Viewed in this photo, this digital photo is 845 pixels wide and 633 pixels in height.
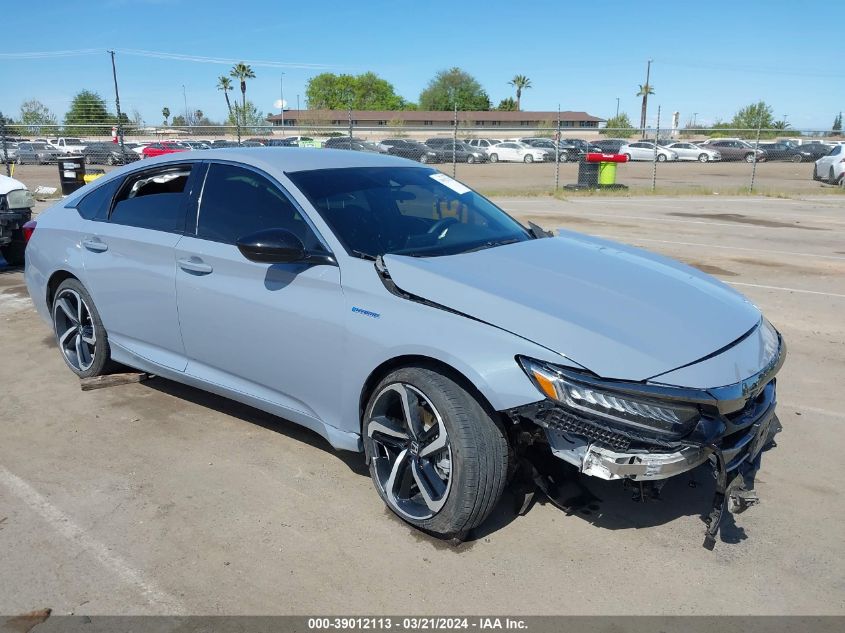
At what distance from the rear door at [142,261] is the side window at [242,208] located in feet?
0.69

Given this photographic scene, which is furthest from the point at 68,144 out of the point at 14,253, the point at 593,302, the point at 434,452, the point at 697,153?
the point at 593,302

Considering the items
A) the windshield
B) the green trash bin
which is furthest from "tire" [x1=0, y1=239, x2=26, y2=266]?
the green trash bin

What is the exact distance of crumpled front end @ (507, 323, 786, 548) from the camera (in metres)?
2.69

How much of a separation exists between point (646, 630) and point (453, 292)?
1510 mm

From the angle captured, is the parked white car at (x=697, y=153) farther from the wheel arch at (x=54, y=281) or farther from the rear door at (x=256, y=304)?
the rear door at (x=256, y=304)

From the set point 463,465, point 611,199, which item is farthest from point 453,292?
point 611,199

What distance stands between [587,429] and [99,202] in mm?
3753

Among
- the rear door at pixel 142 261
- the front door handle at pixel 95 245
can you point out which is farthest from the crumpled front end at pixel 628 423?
the front door handle at pixel 95 245

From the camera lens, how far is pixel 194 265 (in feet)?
13.1

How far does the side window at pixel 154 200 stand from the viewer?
14.1 feet

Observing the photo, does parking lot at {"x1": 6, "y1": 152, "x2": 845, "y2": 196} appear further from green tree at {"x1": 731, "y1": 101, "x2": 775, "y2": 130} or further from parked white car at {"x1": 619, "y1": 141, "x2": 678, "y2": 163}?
green tree at {"x1": 731, "y1": 101, "x2": 775, "y2": 130}

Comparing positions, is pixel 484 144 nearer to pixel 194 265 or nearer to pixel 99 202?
pixel 99 202

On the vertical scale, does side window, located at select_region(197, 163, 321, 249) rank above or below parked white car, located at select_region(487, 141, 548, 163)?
above

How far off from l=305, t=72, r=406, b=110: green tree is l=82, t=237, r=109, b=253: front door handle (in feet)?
405
